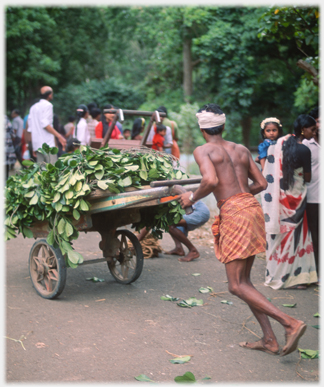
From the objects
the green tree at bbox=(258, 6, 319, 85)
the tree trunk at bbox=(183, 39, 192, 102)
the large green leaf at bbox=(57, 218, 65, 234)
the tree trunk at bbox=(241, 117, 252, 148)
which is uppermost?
the tree trunk at bbox=(183, 39, 192, 102)

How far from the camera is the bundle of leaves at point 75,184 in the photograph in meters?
4.42

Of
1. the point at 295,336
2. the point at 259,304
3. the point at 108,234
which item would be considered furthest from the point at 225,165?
the point at 108,234

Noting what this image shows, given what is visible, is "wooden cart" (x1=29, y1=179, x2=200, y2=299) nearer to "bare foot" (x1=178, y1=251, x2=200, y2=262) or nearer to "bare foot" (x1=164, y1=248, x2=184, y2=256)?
"bare foot" (x1=178, y1=251, x2=200, y2=262)

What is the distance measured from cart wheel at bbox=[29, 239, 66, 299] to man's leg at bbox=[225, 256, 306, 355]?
193cm

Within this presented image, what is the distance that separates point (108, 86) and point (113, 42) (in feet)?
26.1

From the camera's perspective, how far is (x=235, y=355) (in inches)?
148

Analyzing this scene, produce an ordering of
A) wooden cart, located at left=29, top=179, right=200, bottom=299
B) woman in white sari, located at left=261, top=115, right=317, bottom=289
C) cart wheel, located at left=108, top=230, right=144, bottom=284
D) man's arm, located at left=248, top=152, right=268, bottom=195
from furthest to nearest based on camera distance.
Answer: woman in white sari, located at left=261, top=115, right=317, bottom=289 → cart wheel, located at left=108, top=230, right=144, bottom=284 → wooden cart, located at left=29, top=179, right=200, bottom=299 → man's arm, located at left=248, top=152, right=268, bottom=195

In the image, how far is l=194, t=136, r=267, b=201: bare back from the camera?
3.65 metres

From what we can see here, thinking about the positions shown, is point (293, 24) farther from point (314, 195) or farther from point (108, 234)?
point (108, 234)

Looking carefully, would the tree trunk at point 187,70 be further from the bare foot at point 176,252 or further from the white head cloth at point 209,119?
the white head cloth at point 209,119

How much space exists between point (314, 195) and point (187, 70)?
15438 millimetres

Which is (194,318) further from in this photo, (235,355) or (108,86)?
(108,86)

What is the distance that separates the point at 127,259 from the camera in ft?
17.9

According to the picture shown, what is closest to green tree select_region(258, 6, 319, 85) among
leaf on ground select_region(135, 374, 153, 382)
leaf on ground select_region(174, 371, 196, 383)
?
leaf on ground select_region(174, 371, 196, 383)
